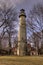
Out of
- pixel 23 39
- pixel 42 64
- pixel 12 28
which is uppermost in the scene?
pixel 12 28

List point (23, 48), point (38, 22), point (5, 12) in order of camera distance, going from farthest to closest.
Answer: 1. point (5, 12)
2. point (38, 22)
3. point (23, 48)

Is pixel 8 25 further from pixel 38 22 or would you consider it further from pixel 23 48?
pixel 23 48

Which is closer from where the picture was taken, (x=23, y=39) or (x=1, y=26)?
(x=23, y=39)

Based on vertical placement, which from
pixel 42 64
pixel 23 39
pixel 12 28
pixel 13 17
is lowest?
pixel 42 64

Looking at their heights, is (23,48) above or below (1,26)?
below

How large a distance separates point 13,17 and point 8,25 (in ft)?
7.84

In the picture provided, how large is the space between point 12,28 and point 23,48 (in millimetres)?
11829

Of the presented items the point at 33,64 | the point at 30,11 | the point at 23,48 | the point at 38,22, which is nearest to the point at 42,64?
the point at 33,64

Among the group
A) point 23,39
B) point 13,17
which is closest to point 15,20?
point 13,17

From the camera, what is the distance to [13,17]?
37344 millimetres

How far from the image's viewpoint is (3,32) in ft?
118

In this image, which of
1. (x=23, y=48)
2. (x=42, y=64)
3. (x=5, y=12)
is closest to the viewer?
(x=42, y=64)

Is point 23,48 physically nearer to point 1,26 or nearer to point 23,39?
point 23,39

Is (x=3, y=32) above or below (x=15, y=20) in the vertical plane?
below
